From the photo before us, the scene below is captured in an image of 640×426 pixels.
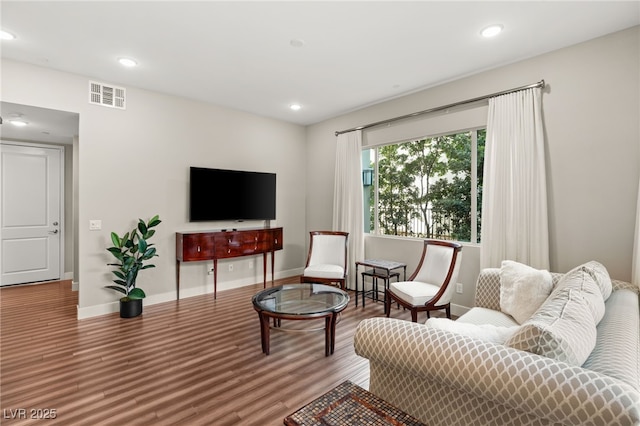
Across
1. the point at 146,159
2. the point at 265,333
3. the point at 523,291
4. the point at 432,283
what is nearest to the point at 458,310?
the point at 432,283

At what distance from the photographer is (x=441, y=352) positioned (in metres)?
1.28

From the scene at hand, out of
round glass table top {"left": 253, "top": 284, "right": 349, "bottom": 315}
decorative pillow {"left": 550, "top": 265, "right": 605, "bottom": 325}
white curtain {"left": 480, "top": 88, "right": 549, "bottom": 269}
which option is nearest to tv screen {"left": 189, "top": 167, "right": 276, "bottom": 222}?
round glass table top {"left": 253, "top": 284, "right": 349, "bottom": 315}

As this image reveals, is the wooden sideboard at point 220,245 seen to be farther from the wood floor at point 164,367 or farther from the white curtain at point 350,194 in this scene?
the white curtain at point 350,194

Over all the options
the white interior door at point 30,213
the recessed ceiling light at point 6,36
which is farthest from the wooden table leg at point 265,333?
the white interior door at point 30,213

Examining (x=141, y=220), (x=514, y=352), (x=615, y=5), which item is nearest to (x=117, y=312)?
(x=141, y=220)

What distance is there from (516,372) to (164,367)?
100 inches

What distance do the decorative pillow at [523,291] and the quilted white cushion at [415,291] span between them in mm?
710

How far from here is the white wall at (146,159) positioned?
143 inches

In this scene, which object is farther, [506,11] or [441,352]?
[506,11]

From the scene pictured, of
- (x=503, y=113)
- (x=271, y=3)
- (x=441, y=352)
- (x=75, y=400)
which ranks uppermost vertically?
(x=271, y=3)

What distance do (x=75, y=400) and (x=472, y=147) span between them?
438cm

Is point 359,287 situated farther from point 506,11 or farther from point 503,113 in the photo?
point 506,11

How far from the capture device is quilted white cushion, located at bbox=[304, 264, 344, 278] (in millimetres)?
4199

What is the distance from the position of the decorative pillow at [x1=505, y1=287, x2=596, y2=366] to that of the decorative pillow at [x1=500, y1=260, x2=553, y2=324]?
33.5 inches
